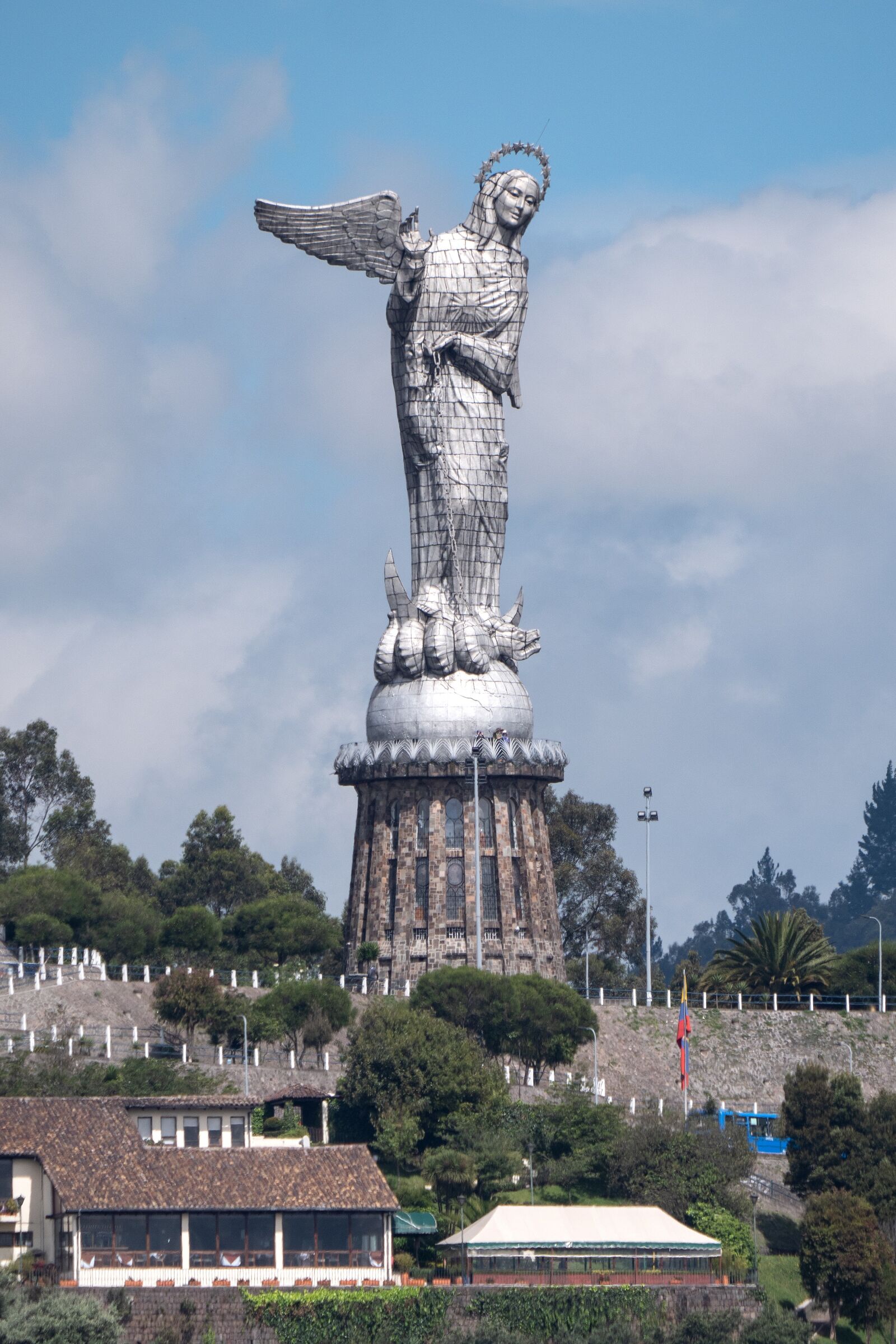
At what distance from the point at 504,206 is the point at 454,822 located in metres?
24.8

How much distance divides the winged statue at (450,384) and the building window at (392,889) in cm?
749

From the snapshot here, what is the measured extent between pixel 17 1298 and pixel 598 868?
258 ft

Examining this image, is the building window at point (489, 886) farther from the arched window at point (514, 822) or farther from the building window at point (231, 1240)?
the building window at point (231, 1240)

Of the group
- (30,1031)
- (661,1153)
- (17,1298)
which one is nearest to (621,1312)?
(661,1153)

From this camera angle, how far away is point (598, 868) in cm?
14675

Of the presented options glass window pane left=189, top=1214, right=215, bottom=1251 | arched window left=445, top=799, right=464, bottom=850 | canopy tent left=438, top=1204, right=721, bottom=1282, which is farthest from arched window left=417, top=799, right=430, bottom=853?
glass window pane left=189, top=1214, right=215, bottom=1251

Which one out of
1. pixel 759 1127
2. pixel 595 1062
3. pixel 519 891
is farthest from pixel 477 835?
pixel 759 1127

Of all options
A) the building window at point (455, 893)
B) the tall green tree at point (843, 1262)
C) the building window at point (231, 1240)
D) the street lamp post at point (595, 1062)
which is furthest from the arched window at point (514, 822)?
the building window at point (231, 1240)

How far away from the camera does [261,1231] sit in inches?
2955

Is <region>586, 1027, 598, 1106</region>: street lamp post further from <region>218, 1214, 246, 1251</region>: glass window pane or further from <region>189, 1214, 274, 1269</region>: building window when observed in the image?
<region>218, 1214, 246, 1251</region>: glass window pane

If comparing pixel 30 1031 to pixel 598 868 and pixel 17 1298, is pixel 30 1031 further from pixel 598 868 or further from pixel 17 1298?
pixel 598 868

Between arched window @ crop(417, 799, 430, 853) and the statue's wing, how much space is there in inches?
818

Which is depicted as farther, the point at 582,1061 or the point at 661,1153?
the point at 582,1061

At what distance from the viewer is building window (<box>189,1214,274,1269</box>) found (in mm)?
74688
